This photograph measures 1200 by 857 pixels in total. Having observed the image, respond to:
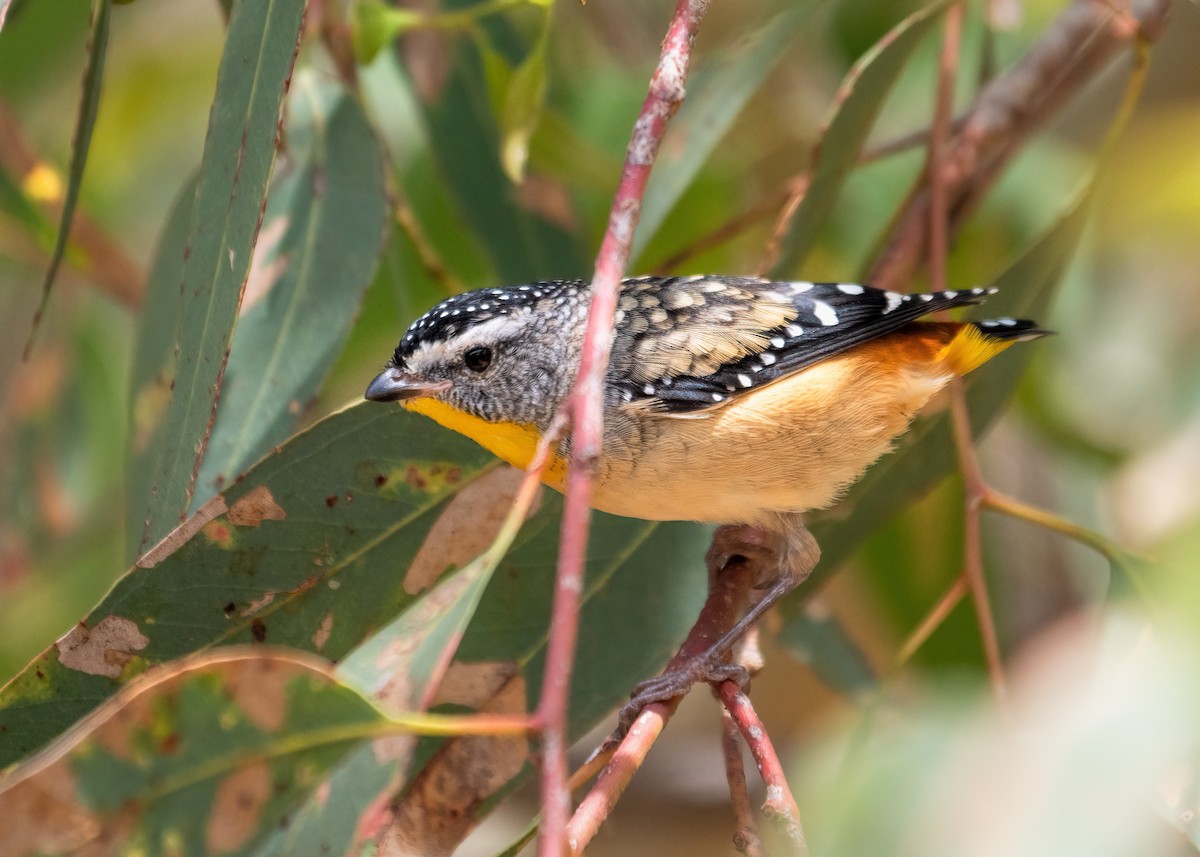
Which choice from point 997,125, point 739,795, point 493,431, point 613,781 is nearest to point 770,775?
point 739,795

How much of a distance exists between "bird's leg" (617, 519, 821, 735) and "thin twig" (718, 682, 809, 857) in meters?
0.25

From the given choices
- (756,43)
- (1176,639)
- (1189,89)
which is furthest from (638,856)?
(1189,89)

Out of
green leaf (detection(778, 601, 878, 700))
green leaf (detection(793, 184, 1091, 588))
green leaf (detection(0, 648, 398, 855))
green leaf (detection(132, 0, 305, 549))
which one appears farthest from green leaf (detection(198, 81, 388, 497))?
green leaf (detection(778, 601, 878, 700))

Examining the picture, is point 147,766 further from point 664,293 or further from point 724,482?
point 664,293

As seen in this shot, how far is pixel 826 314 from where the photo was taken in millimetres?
2252

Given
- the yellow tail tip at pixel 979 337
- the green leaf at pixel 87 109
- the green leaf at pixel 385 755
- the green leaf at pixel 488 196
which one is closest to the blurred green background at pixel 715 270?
the green leaf at pixel 488 196

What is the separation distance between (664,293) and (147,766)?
1282mm

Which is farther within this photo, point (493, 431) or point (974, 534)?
point (974, 534)

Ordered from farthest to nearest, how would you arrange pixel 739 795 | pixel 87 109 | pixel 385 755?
pixel 87 109
pixel 739 795
pixel 385 755

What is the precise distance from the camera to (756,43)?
8.61 ft

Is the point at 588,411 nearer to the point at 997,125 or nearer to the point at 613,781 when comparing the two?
the point at 613,781

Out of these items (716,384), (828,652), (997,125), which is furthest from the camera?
(828,652)

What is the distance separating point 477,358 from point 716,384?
1.36 ft

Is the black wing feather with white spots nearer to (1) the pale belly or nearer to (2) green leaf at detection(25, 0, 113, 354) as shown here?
(1) the pale belly
